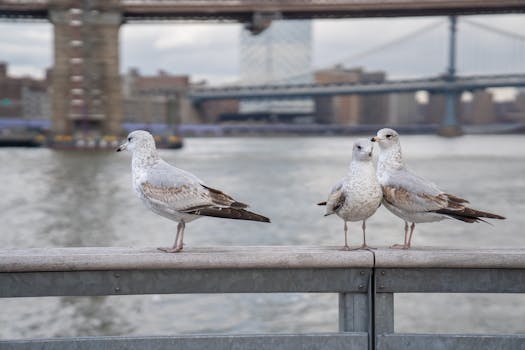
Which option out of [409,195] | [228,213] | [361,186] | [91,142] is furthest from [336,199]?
[91,142]

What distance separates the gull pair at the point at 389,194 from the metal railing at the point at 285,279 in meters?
0.31

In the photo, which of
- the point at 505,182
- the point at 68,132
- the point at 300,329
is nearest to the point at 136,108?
the point at 68,132

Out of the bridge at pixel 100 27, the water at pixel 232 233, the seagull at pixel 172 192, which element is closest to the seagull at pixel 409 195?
the seagull at pixel 172 192

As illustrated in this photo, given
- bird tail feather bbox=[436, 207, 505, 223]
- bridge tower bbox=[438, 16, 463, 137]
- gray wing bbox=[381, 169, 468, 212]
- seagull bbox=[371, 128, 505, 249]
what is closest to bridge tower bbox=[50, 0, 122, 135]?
bridge tower bbox=[438, 16, 463, 137]

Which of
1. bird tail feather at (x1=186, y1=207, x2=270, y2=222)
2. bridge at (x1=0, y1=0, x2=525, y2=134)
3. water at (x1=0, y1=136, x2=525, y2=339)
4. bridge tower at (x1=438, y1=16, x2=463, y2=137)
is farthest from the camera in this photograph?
bridge tower at (x1=438, y1=16, x2=463, y2=137)

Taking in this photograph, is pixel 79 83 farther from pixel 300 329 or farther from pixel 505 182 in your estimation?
pixel 300 329

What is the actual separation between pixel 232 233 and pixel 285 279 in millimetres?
16921

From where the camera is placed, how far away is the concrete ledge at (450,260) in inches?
104

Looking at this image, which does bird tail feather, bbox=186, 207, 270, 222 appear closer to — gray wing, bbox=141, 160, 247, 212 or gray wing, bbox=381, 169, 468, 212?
gray wing, bbox=141, 160, 247, 212

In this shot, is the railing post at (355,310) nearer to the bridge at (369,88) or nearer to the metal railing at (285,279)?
the metal railing at (285,279)

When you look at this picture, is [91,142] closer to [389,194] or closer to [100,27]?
[100,27]

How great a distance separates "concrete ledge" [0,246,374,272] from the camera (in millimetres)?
2561

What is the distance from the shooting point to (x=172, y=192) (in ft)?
10.2

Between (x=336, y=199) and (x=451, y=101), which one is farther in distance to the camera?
(x=451, y=101)
